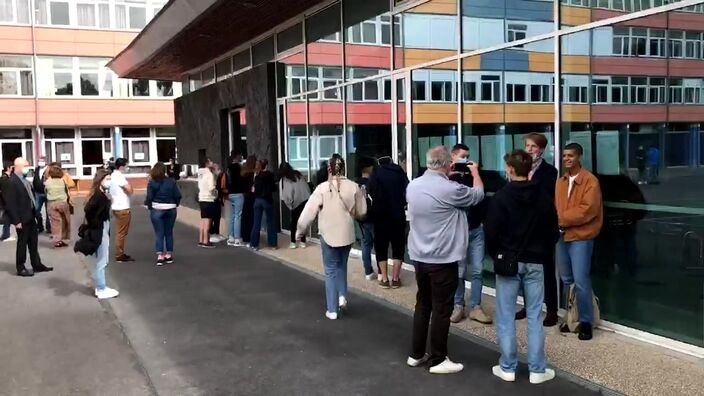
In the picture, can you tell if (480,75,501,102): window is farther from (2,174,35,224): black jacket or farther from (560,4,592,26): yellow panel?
(2,174,35,224): black jacket

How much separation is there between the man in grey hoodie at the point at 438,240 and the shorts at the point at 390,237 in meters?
2.86

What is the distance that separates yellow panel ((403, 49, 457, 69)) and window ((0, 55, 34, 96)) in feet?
107

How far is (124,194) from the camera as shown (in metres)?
10.7

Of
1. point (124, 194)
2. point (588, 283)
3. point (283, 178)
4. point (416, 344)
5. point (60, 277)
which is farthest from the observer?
point (283, 178)

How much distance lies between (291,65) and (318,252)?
4.12 metres

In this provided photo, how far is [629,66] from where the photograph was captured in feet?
20.1

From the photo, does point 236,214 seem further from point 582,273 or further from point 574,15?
point 582,273

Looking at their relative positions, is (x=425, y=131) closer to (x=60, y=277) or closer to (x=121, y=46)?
(x=60, y=277)

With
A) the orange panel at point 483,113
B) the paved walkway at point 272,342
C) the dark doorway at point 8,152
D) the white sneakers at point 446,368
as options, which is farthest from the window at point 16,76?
the white sneakers at point 446,368

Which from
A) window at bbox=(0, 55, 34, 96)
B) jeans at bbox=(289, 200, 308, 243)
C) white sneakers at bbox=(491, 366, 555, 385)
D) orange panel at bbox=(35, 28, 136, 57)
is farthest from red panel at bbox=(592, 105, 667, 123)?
window at bbox=(0, 55, 34, 96)

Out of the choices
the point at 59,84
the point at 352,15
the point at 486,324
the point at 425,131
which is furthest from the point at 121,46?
the point at 486,324

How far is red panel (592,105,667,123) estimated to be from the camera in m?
5.85

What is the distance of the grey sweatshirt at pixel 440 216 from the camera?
5.02m

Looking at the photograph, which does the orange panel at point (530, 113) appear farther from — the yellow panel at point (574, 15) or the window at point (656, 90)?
the window at point (656, 90)
